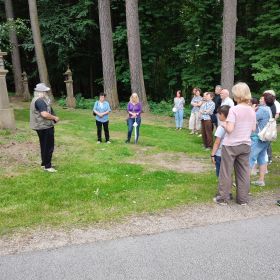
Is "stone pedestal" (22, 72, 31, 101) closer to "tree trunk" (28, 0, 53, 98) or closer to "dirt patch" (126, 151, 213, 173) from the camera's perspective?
"tree trunk" (28, 0, 53, 98)

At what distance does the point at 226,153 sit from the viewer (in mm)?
6145

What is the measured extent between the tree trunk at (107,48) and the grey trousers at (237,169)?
14877mm

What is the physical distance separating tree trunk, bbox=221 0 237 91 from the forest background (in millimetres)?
1412

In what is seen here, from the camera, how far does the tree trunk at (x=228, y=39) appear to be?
1595cm

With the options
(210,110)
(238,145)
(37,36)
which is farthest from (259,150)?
(37,36)

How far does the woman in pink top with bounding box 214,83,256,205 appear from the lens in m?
5.99

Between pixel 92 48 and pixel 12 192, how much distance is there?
72.4 feet

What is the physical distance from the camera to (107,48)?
20.4m

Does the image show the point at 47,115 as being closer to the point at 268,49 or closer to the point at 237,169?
the point at 237,169

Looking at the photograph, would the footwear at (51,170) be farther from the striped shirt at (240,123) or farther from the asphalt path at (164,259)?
the striped shirt at (240,123)

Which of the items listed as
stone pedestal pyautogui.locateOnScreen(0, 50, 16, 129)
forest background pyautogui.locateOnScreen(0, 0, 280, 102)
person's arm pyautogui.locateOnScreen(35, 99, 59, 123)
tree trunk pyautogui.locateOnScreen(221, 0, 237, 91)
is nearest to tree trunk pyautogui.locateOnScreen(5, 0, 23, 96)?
forest background pyautogui.locateOnScreen(0, 0, 280, 102)

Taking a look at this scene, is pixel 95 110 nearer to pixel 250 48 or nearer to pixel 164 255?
pixel 164 255

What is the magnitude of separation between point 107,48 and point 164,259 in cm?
1737

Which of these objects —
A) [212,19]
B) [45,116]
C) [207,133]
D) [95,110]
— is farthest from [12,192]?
[212,19]
